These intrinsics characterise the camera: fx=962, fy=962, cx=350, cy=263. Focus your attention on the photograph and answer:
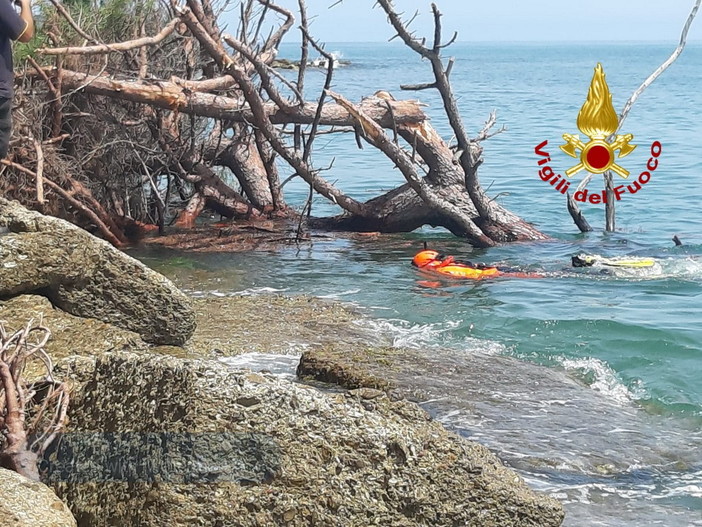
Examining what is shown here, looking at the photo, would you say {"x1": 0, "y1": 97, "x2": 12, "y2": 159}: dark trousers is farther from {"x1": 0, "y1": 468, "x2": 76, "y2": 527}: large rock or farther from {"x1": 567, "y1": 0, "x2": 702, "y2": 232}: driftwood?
{"x1": 567, "y1": 0, "x2": 702, "y2": 232}: driftwood

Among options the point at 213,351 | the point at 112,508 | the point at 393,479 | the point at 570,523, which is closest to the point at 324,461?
the point at 393,479

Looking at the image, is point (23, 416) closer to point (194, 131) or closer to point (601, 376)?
point (601, 376)

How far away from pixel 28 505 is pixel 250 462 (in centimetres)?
85

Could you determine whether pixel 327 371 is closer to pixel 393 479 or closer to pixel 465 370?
pixel 465 370

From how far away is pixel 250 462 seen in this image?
3.82 m

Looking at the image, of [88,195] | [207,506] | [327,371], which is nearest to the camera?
[207,506]

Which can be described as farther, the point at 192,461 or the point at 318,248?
the point at 318,248

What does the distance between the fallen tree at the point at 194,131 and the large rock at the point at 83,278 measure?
12.9ft

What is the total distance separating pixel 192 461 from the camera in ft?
12.5

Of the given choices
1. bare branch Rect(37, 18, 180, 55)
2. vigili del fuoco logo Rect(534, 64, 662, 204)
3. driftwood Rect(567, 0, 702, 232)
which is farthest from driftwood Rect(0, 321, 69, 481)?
driftwood Rect(567, 0, 702, 232)

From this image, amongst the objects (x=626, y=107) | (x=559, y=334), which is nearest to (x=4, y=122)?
(x=559, y=334)

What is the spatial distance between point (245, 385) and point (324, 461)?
17.8 inches

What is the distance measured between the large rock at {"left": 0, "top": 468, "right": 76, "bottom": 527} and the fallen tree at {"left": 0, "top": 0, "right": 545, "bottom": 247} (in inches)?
285

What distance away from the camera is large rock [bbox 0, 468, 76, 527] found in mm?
3318
